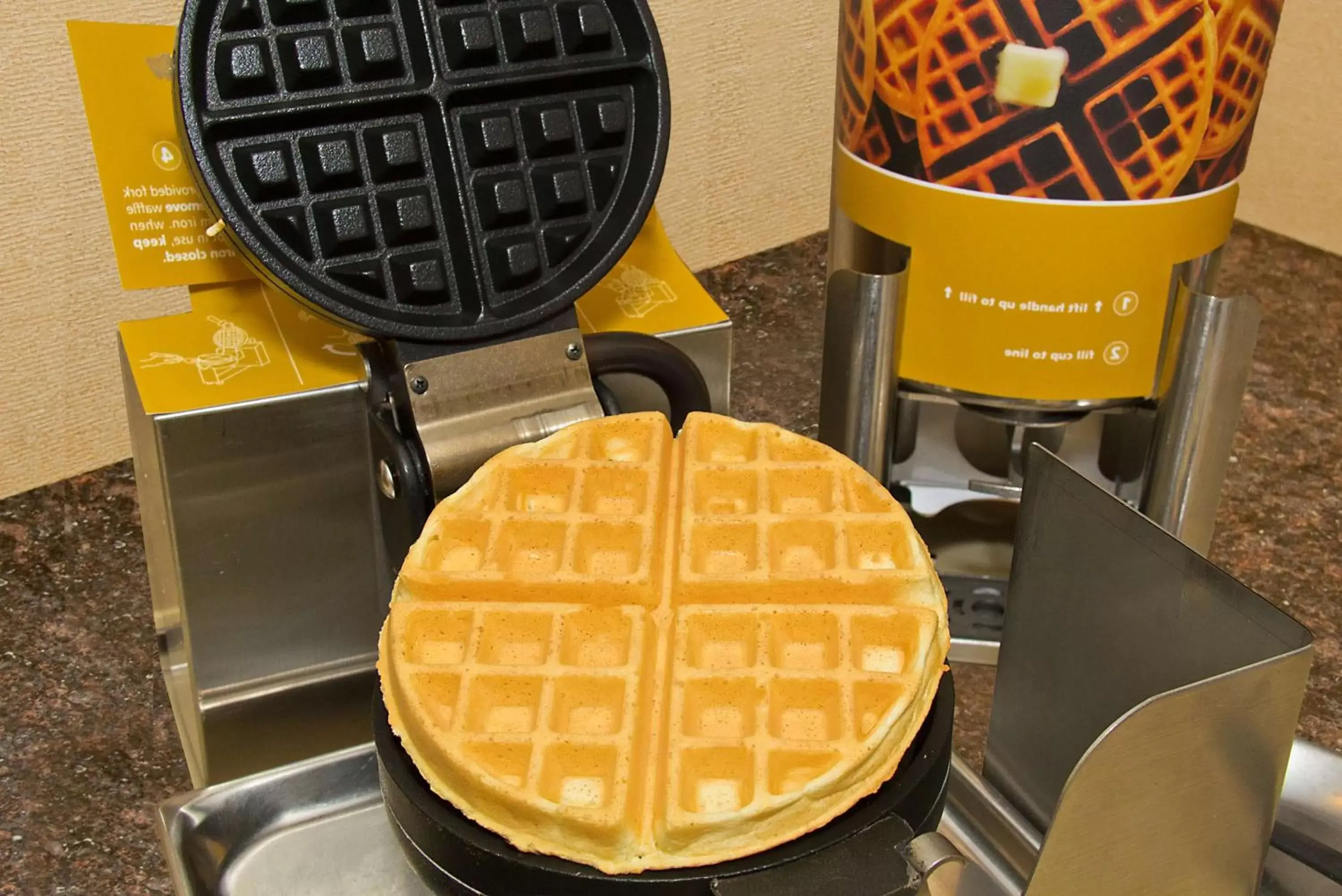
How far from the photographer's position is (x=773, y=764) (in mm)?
529

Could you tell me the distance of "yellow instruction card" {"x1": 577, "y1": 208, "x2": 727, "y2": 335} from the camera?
80 cm

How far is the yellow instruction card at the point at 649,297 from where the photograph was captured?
A: 31.5 inches

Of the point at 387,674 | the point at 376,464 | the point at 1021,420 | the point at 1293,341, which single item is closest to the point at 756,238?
the point at 1293,341

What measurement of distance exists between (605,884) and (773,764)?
0.27ft

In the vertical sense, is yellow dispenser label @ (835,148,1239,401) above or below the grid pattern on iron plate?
below

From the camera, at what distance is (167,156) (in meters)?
0.74

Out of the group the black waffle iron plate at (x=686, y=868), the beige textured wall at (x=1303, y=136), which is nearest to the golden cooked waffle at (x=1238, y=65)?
the black waffle iron plate at (x=686, y=868)

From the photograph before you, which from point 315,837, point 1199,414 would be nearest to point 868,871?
point 315,837

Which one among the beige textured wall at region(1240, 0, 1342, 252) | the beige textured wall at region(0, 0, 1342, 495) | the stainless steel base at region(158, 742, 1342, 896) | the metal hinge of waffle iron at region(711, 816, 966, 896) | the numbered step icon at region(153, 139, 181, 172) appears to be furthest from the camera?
the beige textured wall at region(1240, 0, 1342, 252)

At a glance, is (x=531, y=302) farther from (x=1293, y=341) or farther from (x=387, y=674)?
(x=1293, y=341)

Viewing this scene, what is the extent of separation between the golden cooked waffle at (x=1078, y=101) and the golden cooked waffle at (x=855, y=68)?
0.14ft

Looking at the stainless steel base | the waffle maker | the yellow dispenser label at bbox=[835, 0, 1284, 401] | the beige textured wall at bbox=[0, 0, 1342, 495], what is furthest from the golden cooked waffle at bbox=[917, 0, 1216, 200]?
the beige textured wall at bbox=[0, 0, 1342, 495]

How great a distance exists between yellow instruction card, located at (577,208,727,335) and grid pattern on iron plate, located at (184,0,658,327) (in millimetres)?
69

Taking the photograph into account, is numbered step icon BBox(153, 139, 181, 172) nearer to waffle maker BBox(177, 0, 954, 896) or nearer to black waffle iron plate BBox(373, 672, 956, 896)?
waffle maker BBox(177, 0, 954, 896)
